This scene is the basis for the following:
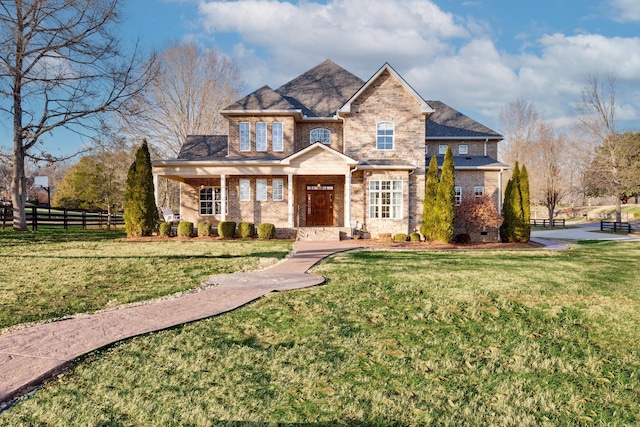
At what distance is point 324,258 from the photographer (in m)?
12.6

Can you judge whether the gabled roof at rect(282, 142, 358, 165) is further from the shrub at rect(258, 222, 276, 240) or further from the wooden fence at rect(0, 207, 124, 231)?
the wooden fence at rect(0, 207, 124, 231)

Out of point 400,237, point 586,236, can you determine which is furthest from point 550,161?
point 400,237

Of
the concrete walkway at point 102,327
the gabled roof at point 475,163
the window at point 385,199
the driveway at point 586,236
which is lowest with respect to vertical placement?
the driveway at point 586,236

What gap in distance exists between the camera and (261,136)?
21.8 metres

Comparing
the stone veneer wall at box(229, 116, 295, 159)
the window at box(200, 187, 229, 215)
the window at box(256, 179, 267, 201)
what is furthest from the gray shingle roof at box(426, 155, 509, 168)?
the window at box(200, 187, 229, 215)

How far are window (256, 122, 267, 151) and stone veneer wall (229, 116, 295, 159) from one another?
171 millimetres

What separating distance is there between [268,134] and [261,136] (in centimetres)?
43

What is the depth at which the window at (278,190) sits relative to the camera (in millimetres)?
21469

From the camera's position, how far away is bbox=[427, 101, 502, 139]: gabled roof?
24062 mm

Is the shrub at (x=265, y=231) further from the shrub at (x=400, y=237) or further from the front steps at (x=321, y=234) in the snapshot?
the shrub at (x=400, y=237)

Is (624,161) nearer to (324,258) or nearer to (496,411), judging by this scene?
(324,258)

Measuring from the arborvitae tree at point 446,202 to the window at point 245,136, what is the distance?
417 inches

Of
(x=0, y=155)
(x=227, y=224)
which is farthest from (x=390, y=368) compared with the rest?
(x=0, y=155)

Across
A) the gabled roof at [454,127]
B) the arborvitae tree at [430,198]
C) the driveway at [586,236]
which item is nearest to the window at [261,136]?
the arborvitae tree at [430,198]
